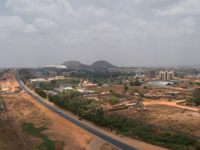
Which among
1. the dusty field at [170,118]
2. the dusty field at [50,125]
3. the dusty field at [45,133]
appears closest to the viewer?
the dusty field at [45,133]

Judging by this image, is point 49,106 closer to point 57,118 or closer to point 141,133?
point 57,118

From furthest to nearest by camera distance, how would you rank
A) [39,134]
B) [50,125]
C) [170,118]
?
[50,125] → [170,118] → [39,134]

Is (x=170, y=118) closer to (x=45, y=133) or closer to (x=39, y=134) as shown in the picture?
(x=45, y=133)

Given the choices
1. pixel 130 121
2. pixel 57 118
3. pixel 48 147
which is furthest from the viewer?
pixel 57 118

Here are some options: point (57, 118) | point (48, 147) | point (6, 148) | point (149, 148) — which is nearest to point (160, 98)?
point (57, 118)

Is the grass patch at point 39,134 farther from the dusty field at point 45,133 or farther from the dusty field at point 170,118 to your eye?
the dusty field at point 170,118

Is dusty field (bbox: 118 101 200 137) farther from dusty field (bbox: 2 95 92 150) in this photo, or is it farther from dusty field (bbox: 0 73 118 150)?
dusty field (bbox: 2 95 92 150)

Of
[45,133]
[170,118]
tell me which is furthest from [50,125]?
[170,118]

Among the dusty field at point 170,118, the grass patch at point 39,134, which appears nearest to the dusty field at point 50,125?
the grass patch at point 39,134
